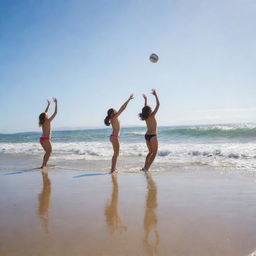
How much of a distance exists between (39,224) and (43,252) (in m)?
0.77

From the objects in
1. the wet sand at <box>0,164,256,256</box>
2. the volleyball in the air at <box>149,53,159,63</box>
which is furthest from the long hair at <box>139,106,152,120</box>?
the volleyball in the air at <box>149,53,159,63</box>

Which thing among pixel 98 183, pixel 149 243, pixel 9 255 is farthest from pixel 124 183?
pixel 9 255

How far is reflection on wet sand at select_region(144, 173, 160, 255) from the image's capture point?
8.52 ft

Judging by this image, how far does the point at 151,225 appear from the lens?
3.13 metres

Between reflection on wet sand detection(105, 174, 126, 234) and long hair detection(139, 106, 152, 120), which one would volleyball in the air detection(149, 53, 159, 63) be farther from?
reflection on wet sand detection(105, 174, 126, 234)

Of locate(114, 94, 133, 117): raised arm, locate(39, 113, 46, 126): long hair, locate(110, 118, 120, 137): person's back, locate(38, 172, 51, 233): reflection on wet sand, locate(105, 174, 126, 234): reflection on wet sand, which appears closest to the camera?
locate(105, 174, 126, 234): reflection on wet sand

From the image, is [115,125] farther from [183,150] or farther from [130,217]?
[183,150]

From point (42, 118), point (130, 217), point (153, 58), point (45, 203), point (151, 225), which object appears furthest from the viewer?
point (153, 58)

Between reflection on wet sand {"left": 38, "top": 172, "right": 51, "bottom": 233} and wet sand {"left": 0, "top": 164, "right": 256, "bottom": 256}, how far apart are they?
0.01m

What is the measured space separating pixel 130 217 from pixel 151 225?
372 millimetres

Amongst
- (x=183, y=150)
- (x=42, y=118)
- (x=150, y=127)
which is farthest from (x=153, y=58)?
(x=183, y=150)

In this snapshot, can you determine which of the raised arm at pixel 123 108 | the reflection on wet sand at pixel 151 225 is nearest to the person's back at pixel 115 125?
the raised arm at pixel 123 108

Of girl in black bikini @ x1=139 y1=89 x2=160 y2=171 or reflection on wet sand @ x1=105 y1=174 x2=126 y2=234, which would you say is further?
girl in black bikini @ x1=139 y1=89 x2=160 y2=171

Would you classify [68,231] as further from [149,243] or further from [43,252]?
[149,243]
